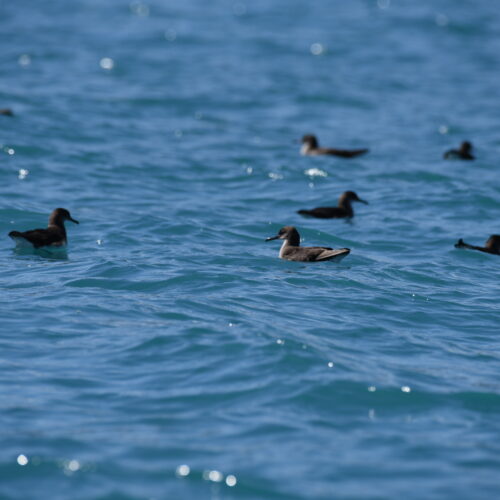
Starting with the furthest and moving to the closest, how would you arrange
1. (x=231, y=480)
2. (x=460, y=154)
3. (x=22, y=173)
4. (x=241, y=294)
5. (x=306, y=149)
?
(x=306, y=149) < (x=460, y=154) < (x=22, y=173) < (x=241, y=294) < (x=231, y=480)

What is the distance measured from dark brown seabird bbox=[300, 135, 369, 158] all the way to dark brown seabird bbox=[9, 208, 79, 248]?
9.26 meters

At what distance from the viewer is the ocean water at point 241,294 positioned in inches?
321

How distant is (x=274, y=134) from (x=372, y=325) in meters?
14.6

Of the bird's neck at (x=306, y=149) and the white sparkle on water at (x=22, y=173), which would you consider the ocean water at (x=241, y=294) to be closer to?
the white sparkle on water at (x=22, y=173)

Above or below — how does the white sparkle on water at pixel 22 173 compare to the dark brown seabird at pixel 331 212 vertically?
above

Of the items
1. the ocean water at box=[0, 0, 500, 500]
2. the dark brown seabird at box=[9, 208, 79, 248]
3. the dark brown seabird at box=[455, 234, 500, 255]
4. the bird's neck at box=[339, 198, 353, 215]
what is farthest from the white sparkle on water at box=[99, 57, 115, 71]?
the dark brown seabird at box=[455, 234, 500, 255]

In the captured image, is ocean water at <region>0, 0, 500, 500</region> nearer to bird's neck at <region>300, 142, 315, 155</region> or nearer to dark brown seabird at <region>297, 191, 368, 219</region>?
dark brown seabird at <region>297, 191, 368, 219</region>

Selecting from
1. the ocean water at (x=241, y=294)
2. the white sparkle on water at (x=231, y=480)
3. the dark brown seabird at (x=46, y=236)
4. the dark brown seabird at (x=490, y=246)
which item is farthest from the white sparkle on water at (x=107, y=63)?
the white sparkle on water at (x=231, y=480)

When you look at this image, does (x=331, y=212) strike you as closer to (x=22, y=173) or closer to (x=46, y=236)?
(x=46, y=236)

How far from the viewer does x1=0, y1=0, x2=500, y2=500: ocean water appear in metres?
8.16

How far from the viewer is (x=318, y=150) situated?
2317cm

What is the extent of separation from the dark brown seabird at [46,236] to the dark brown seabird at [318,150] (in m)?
9.26

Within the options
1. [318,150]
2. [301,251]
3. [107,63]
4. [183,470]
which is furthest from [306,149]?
[183,470]

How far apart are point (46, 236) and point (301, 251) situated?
3.93 m
